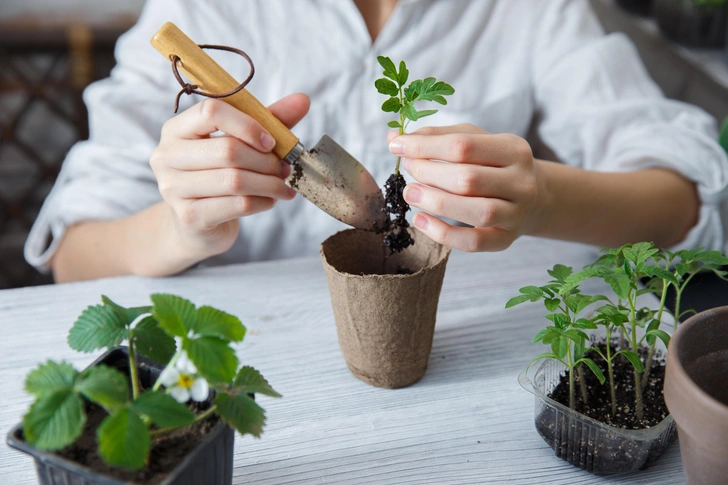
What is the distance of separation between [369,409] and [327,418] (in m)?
0.04

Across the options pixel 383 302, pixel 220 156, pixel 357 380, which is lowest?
pixel 357 380

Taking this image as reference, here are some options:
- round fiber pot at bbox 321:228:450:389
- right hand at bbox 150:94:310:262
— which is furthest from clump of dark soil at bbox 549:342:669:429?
right hand at bbox 150:94:310:262

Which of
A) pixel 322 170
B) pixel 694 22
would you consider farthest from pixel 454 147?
pixel 694 22

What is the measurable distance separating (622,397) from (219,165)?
1.54 feet

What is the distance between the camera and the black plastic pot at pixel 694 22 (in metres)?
1.57

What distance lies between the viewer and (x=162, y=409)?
17.1 inches

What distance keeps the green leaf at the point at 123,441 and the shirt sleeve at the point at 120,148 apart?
26.5 inches

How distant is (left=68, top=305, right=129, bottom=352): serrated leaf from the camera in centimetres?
49

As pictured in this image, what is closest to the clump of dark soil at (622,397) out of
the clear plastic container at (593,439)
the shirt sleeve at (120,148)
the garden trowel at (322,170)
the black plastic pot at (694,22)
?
the clear plastic container at (593,439)

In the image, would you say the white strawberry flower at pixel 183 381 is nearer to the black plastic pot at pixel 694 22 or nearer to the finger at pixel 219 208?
the finger at pixel 219 208

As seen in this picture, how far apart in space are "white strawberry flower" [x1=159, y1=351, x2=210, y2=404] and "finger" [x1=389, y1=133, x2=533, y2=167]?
0.30 meters

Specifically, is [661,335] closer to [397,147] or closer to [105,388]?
[397,147]

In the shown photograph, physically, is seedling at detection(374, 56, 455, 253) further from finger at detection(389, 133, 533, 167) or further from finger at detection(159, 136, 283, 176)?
finger at detection(159, 136, 283, 176)

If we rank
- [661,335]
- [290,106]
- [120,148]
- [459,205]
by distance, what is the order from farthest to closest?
1. [120,148]
2. [290,106]
3. [459,205]
4. [661,335]
